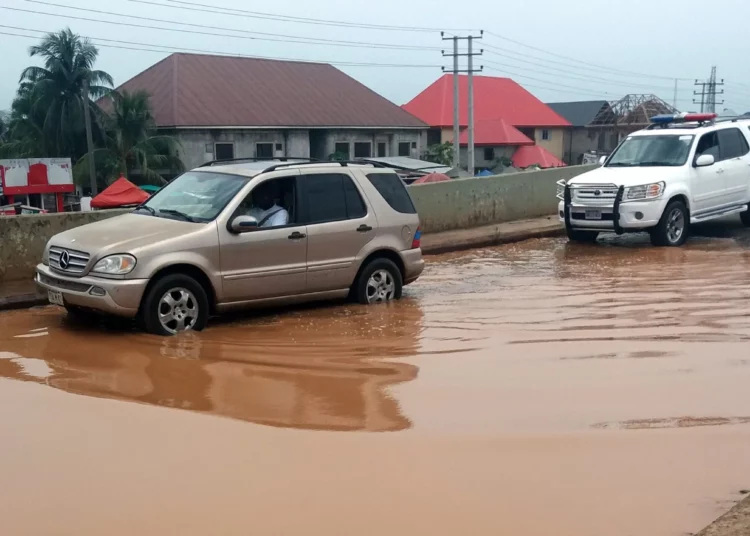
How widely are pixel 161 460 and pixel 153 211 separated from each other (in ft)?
15.1

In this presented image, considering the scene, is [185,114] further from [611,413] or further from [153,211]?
[611,413]

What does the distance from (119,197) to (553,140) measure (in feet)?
148

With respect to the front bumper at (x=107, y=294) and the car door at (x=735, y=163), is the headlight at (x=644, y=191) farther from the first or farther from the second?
the front bumper at (x=107, y=294)

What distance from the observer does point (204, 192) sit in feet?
29.0

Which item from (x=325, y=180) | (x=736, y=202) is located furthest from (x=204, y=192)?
(x=736, y=202)

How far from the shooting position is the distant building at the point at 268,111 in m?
44.8

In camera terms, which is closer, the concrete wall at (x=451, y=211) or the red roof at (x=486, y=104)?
the concrete wall at (x=451, y=211)

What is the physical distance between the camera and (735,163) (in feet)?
50.7

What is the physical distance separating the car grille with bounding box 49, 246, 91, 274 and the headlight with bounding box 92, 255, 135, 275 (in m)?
0.16

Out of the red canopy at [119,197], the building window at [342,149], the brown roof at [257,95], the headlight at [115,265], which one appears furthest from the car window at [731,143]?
the building window at [342,149]

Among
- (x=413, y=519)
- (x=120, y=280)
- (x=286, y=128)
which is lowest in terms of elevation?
(x=413, y=519)

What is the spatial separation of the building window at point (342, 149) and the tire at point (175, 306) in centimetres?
4190

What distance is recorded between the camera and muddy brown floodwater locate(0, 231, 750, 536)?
417 centimetres

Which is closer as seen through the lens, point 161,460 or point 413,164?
point 161,460
